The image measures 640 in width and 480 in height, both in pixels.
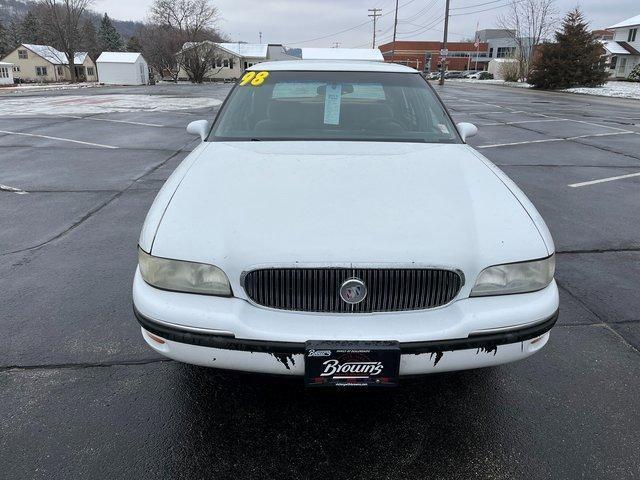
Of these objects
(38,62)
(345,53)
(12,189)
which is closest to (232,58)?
(38,62)

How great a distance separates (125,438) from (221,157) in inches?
60.5

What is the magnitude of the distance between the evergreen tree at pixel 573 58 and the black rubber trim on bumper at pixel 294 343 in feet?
127

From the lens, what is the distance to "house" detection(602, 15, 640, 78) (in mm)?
53500

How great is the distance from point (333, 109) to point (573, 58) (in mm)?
37927

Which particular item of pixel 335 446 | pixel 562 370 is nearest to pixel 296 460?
pixel 335 446

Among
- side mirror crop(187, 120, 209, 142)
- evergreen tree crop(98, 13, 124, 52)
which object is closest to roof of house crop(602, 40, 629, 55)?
side mirror crop(187, 120, 209, 142)

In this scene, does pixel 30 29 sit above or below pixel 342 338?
above

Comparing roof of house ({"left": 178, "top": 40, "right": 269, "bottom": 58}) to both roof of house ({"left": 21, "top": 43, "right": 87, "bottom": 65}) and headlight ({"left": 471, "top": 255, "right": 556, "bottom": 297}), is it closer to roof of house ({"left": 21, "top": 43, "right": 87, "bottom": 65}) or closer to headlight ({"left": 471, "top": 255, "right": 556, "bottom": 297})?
roof of house ({"left": 21, "top": 43, "right": 87, "bottom": 65})

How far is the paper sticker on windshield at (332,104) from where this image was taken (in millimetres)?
3256

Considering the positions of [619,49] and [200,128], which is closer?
[200,128]

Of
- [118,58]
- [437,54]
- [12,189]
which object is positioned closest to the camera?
[12,189]

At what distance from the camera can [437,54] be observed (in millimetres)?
94625

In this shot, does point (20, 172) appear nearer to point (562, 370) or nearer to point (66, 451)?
point (66, 451)

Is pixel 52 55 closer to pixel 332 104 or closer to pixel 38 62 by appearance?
pixel 38 62
